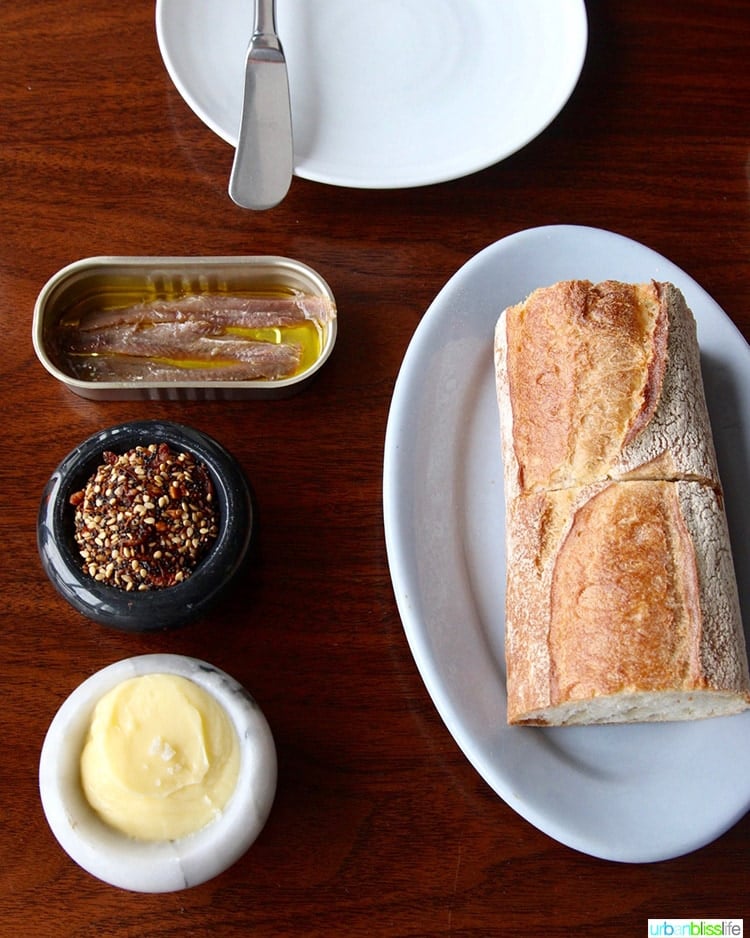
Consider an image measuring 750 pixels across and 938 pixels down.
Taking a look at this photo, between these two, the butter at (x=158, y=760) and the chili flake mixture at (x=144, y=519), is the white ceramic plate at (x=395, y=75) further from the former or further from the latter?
the butter at (x=158, y=760)

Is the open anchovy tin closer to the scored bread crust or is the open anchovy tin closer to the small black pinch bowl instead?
the small black pinch bowl

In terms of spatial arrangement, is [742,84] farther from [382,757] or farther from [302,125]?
[382,757]

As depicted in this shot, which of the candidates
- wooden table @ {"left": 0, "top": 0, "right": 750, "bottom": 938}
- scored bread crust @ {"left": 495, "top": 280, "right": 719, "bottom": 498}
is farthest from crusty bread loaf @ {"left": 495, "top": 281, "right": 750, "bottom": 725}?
wooden table @ {"left": 0, "top": 0, "right": 750, "bottom": 938}

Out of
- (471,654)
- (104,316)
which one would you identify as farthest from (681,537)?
(104,316)

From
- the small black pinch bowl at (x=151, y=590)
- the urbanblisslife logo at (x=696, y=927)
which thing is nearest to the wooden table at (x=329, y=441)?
the urbanblisslife logo at (x=696, y=927)

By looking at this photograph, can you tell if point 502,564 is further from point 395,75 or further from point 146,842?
point 395,75

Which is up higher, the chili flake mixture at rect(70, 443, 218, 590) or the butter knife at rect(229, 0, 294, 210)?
the butter knife at rect(229, 0, 294, 210)

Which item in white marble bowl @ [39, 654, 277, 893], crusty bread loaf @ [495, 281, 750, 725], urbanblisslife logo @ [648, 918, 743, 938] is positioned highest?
crusty bread loaf @ [495, 281, 750, 725]
